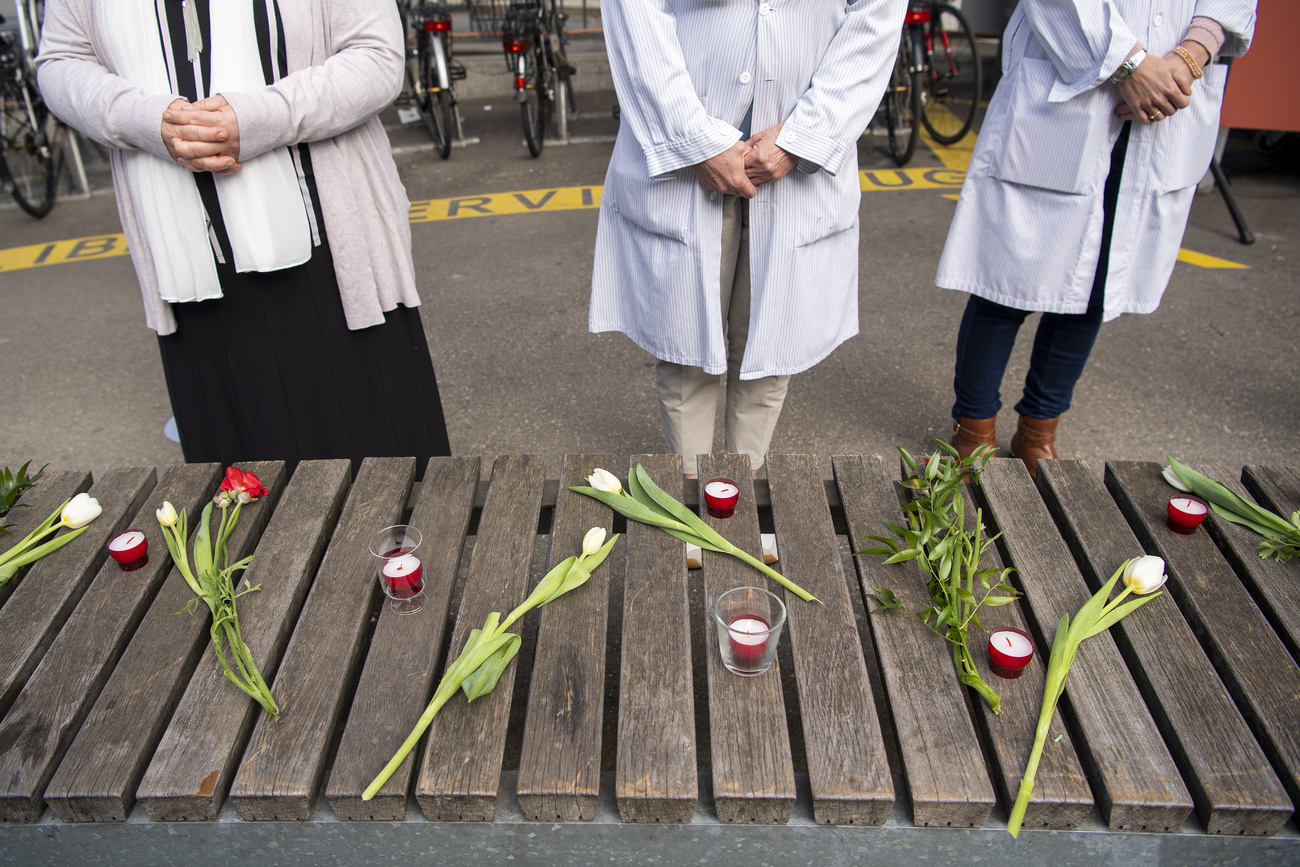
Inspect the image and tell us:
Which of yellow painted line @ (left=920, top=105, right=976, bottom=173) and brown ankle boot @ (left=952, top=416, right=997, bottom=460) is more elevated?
yellow painted line @ (left=920, top=105, right=976, bottom=173)

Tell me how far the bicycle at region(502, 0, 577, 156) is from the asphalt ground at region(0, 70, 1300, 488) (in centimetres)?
113

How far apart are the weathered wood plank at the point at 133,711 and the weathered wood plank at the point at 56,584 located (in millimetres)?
142

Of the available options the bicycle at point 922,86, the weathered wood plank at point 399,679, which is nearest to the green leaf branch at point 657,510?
the weathered wood plank at point 399,679

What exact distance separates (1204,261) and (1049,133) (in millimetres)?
2658

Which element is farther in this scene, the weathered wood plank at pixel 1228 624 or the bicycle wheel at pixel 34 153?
the bicycle wheel at pixel 34 153

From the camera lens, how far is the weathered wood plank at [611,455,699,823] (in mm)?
1113

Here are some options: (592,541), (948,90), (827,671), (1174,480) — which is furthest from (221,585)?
(948,90)

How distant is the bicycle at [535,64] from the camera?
244 inches

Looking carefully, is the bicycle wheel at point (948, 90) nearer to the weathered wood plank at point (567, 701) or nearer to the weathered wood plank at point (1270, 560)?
the weathered wood plank at point (1270, 560)

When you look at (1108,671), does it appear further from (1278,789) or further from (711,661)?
(711,661)

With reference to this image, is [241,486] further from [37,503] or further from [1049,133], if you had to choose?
[1049,133]

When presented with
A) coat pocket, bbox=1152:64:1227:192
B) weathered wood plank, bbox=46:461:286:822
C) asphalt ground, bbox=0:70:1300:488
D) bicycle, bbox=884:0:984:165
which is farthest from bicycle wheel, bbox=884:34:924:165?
weathered wood plank, bbox=46:461:286:822

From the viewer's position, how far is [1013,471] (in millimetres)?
1723

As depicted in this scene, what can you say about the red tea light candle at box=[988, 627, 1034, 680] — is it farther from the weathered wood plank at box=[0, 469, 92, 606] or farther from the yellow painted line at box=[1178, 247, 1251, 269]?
the yellow painted line at box=[1178, 247, 1251, 269]
